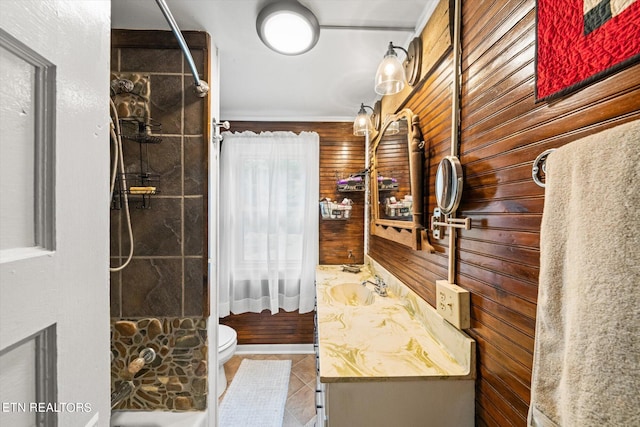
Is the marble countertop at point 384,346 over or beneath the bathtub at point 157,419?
over

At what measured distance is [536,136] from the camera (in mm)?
654

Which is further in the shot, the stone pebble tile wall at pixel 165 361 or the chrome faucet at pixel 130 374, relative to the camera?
the stone pebble tile wall at pixel 165 361

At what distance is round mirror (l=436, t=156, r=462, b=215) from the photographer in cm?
94

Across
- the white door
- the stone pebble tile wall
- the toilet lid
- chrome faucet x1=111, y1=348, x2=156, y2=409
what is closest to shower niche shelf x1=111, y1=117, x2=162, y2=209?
the stone pebble tile wall

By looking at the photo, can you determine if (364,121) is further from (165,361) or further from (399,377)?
(165,361)

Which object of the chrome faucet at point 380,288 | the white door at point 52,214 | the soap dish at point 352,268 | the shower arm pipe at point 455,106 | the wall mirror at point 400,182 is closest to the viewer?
the white door at point 52,214

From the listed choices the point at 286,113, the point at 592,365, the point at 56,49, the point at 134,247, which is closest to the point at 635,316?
the point at 592,365

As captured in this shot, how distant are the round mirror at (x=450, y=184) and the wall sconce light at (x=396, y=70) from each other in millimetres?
524

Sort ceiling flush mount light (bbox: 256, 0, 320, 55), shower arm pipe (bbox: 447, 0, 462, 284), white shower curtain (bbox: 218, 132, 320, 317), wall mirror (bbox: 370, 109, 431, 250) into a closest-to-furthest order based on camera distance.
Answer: shower arm pipe (bbox: 447, 0, 462, 284) < ceiling flush mount light (bbox: 256, 0, 320, 55) < wall mirror (bbox: 370, 109, 431, 250) < white shower curtain (bbox: 218, 132, 320, 317)

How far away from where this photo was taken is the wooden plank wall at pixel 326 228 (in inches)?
105

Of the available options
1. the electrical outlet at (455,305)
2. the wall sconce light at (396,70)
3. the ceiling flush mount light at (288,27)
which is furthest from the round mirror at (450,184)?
the ceiling flush mount light at (288,27)

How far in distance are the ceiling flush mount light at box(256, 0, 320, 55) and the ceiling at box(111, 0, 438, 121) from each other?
4 cm

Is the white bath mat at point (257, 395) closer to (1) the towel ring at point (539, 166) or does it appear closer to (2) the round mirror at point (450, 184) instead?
(2) the round mirror at point (450, 184)

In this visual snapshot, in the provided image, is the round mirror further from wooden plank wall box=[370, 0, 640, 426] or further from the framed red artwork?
the framed red artwork
